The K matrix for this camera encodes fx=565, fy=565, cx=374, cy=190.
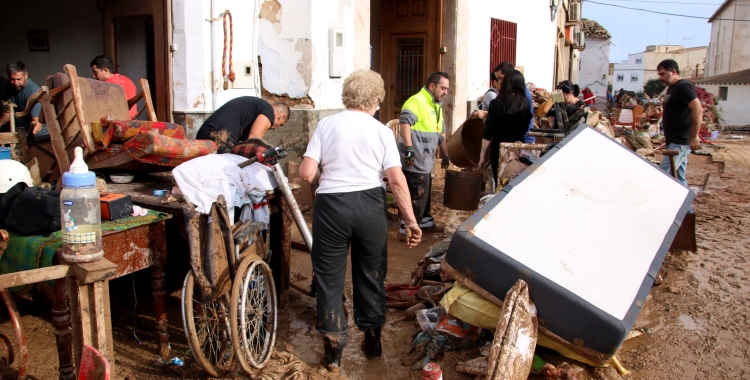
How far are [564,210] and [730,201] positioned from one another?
5.89 m

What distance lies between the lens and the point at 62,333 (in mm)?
2785

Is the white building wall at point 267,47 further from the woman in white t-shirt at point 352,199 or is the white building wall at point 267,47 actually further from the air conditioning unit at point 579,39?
the air conditioning unit at point 579,39

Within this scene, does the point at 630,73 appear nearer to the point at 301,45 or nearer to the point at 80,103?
the point at 301,45

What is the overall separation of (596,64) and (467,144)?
1623 inches

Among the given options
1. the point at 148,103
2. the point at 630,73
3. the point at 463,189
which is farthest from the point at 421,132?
the point at 630,73

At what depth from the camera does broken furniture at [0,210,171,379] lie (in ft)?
7.66

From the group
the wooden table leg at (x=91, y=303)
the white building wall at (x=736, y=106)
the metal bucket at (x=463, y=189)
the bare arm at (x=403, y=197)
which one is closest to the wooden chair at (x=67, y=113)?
the wooden table leg at (x=91, y=303)

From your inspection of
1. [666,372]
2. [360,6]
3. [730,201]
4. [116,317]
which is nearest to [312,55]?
[360,6]

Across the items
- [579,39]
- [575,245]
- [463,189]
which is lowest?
[463,189]

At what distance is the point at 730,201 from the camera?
7.86 meters

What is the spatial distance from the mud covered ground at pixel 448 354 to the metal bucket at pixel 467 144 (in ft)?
5.39

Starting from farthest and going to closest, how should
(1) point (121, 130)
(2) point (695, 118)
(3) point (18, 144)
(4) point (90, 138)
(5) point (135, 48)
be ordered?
(5) point (135, 48)
(2) point (695, 118)
(3) point (18, 144)
(4) point (90, 138)
(1) point (121, 130)

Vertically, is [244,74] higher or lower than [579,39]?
lower

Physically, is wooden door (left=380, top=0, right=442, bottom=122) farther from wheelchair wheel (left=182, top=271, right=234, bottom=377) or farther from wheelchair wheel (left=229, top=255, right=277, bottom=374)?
wheelchair wheel (left=182, top=271, right=234, bottom=377)
